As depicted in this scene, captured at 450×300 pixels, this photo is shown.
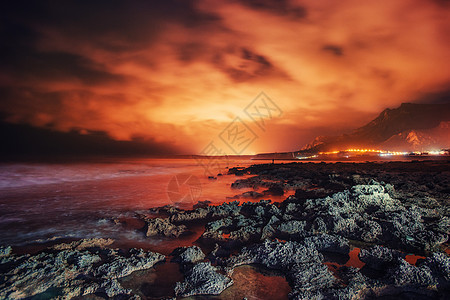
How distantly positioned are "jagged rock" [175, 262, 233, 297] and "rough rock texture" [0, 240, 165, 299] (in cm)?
77

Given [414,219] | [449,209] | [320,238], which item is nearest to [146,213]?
[320,238]

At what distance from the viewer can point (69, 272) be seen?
3.34 m

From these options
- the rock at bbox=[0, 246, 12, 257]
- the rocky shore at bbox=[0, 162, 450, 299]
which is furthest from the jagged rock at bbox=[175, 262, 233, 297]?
the rock at bbox=[0, 246, 12, 257]

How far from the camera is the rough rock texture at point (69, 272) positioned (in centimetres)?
294

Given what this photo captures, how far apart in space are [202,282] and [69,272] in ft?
7.08

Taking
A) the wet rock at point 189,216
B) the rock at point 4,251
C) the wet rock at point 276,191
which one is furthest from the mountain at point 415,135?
the rock at point 4,251

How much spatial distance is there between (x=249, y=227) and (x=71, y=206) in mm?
7691

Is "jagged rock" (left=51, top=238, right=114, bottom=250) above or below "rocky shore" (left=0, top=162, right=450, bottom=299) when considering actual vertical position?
below

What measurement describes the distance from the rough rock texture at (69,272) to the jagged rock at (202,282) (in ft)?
2.53

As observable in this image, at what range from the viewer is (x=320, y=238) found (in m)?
4.16

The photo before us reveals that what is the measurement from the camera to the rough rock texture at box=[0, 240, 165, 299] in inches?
116

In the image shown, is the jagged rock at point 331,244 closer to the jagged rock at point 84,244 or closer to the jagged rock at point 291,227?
the jagged rock at point 291,227

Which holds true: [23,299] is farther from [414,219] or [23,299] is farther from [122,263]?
[414,219]

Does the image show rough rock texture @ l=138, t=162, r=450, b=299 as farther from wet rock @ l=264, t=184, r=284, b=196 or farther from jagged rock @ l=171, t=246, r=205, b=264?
wet rock @ l=264, t=184, r=284, b=196
